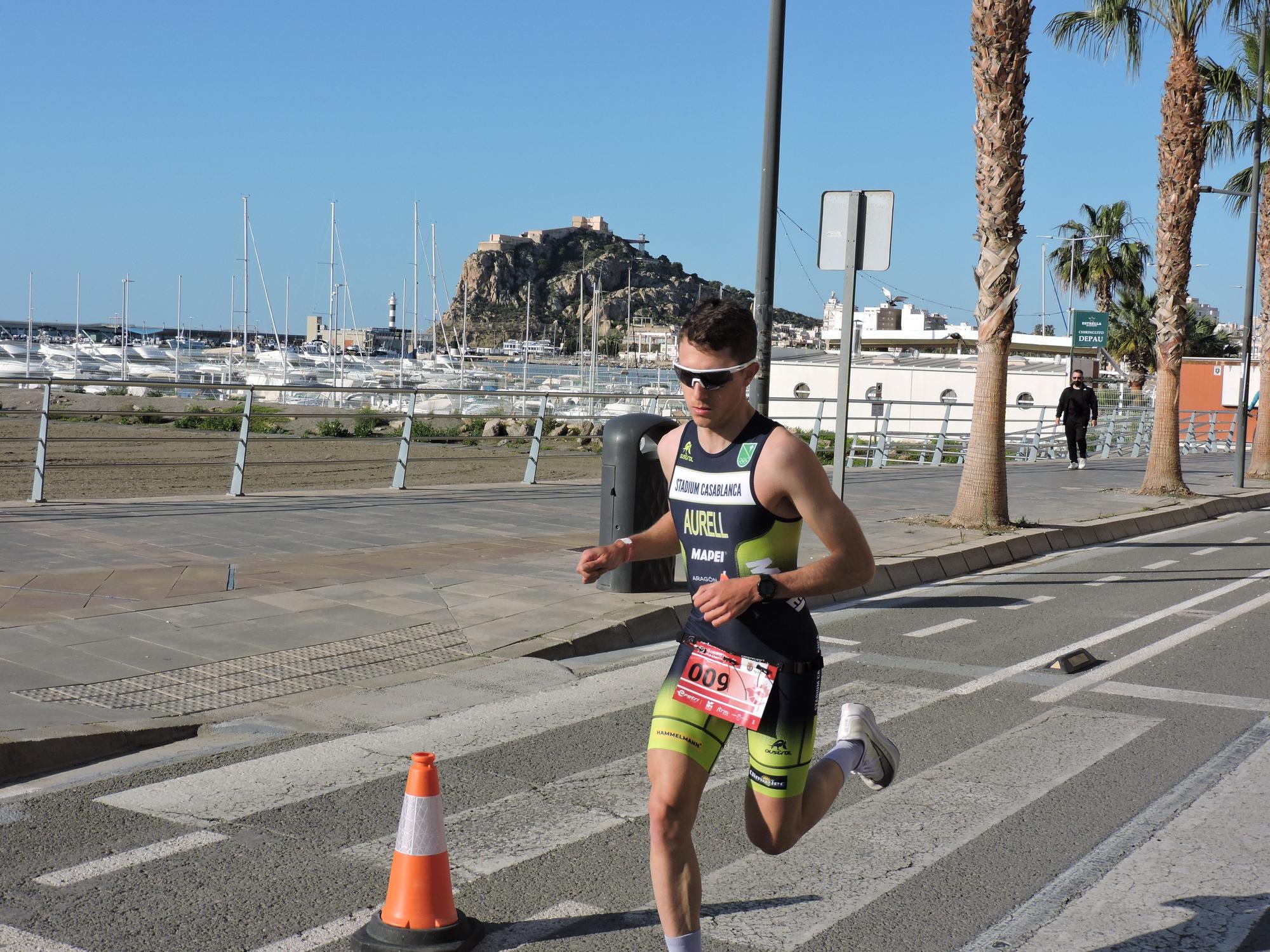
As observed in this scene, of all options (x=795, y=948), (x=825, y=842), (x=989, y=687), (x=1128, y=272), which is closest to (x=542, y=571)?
(x=989, y=687)

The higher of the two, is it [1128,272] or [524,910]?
[1128,272]

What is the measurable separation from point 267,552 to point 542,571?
90.0 inches

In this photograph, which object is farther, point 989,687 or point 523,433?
point 523,433

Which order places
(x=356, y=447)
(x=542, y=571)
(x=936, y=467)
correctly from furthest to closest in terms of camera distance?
(x=356, y=447) → (x=936, y=467) → (x=542, y=571)

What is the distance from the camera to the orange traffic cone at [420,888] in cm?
354

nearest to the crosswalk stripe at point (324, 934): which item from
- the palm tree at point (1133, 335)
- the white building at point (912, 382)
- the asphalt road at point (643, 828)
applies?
the asphalt road at point (643, 828)

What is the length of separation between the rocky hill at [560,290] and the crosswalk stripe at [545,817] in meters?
86.7

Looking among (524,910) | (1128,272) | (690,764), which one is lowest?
(524,910)

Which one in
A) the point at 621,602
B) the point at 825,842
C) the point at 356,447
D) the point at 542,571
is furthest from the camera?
the point at 356,447

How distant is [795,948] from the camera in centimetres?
369

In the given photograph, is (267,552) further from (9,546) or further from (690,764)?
(690,764)

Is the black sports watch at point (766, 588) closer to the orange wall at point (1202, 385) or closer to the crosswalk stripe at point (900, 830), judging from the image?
the crosswalk stripe at point (900, 830)

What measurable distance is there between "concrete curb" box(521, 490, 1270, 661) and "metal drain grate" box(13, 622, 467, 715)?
1.70 feet

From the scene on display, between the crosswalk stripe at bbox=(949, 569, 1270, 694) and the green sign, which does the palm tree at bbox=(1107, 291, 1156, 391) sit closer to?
the green sign
